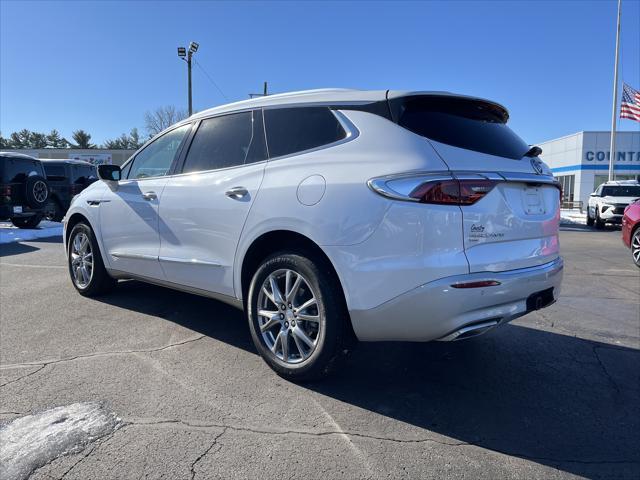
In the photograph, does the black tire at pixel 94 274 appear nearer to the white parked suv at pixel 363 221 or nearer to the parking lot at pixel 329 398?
the parking lot at pixel 329 398

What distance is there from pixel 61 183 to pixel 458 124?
15925 mm

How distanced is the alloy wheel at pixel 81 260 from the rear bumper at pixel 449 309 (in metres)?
3.75

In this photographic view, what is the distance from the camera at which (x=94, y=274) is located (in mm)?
5371

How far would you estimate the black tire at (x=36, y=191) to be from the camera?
13.1m

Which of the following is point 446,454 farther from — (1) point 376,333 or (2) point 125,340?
(2) point 125,340

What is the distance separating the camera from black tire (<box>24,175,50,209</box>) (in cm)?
1315

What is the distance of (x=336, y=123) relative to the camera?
3291mm

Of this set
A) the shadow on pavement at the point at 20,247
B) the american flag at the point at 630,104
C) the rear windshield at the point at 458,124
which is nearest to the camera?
the rear windshield at the point at 458,124

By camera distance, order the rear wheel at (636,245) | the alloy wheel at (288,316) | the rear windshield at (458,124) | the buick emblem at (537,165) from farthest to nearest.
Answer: the rear wheel at (636,245), the buick emblem at (537,165), the alloy wheel at (288,316), the rear windshield at (458,124)

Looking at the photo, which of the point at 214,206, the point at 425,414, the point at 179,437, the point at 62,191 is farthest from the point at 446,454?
the point at 62,191

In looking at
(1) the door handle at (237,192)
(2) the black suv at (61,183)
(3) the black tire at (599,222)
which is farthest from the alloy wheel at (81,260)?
(3) the black tire at (599,222)

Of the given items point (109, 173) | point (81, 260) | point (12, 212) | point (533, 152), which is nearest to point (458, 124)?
point (533, 152)

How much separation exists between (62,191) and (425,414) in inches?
636

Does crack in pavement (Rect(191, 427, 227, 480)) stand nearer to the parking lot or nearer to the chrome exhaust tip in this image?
the parking lot
